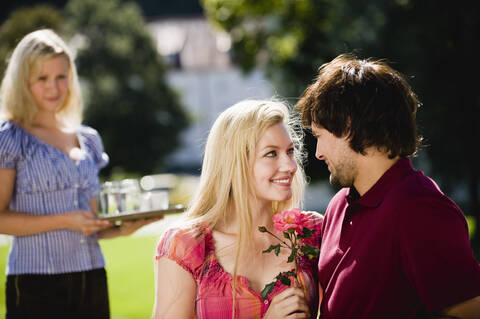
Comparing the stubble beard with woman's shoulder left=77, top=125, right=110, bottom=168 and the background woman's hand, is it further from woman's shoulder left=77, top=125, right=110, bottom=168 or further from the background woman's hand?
woman's shoulder left=77, top=125, right=110, bottom=168

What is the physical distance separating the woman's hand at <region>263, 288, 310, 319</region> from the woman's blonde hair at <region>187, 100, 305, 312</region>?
0.35 meters

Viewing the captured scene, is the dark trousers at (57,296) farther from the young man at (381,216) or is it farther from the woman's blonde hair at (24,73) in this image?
the young man at (381,216)

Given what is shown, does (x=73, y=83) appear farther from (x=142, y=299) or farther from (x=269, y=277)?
(x=142, y=299)

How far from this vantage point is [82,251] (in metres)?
3.73

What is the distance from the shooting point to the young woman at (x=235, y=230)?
9.29ft

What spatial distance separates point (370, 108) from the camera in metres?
2.60

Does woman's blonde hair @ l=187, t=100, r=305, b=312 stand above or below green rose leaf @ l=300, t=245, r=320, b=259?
above

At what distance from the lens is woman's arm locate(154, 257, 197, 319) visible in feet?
9.18

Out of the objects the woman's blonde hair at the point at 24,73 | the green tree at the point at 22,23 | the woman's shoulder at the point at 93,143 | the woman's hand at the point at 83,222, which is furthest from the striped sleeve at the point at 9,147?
the green tree at the point at 22,23

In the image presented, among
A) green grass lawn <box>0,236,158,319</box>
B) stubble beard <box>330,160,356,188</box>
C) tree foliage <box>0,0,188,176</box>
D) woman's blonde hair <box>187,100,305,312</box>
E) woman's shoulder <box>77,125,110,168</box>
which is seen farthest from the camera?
tree foliage <box>0,0,188,176</box>

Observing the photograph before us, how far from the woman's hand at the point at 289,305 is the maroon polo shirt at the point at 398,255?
0.11m

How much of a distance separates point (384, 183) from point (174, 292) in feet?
3.55

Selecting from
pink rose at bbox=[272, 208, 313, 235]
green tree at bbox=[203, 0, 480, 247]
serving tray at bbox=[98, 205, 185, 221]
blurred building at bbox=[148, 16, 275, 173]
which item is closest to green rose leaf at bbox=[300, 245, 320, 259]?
pink rose at bbox=[272, 208, 313, 235]

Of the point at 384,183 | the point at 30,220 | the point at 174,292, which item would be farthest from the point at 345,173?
the point at 30,220
